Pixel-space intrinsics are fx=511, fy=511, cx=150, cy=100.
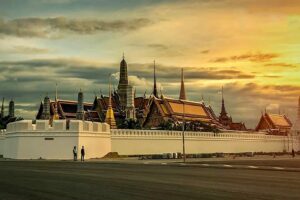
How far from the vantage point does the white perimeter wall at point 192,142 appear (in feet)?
234

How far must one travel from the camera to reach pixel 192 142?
83875mm

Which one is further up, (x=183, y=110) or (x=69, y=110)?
(x=69, y=110)

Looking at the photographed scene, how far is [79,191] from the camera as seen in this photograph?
54.9 ft

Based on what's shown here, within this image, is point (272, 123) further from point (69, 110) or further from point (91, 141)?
point (91, 141)

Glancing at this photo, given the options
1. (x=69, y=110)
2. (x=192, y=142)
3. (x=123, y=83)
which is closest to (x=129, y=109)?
(x=123, y=83)

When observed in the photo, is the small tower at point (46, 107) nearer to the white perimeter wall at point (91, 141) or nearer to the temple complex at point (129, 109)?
the temple complex at point (129, 109)

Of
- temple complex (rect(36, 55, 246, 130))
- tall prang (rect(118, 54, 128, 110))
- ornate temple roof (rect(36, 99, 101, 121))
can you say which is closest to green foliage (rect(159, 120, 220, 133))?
temple complex (rect(36, 55, 246, 130))

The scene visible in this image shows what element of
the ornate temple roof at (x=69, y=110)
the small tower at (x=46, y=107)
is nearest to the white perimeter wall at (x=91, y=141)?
the ornate temple roof at (x=69, y=110)

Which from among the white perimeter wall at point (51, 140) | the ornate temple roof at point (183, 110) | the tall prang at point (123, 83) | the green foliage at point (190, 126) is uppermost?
the tall prang at point (123, 83)

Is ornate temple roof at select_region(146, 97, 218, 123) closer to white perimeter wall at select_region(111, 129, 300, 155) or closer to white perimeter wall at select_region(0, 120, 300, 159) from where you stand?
white perimeter wall at select_region(111, 129, 300, 155)

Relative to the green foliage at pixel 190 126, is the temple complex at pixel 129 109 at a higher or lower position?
higher

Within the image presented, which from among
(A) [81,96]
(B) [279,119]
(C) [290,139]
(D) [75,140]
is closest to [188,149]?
(D) [75,140]

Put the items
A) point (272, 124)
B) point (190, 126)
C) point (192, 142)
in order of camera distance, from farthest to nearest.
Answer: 1. point (272, 124)
2. point (190, 126)
3. point (192, 142)

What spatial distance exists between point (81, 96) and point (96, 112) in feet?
15.8
